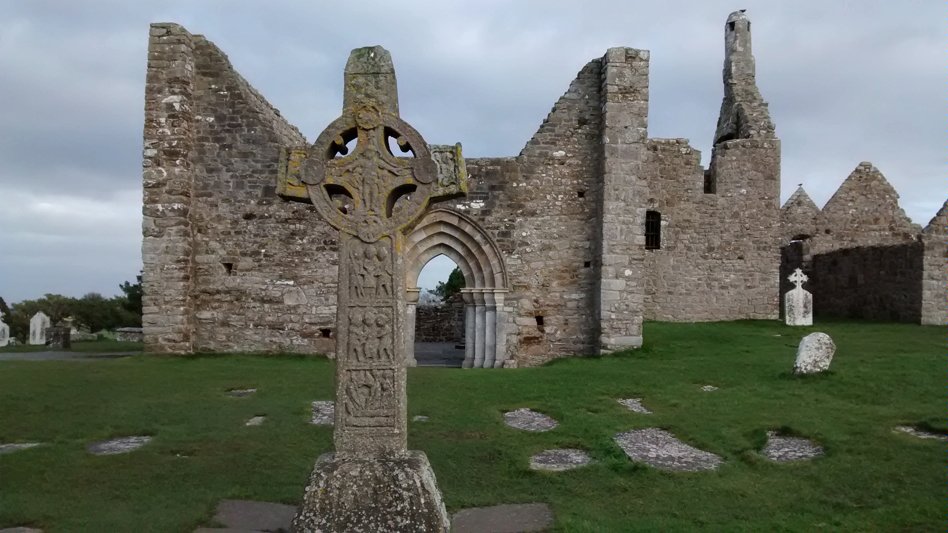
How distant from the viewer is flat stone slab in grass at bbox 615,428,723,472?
6.73 meters

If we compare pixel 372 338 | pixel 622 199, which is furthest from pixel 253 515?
pixel 622 199

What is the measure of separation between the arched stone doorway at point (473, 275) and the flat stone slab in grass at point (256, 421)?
18.0 ft

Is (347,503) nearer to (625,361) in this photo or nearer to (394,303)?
(394,303)

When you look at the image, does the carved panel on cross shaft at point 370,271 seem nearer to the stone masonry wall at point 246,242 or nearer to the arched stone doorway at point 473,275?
the arched stone doorway at point 473,275

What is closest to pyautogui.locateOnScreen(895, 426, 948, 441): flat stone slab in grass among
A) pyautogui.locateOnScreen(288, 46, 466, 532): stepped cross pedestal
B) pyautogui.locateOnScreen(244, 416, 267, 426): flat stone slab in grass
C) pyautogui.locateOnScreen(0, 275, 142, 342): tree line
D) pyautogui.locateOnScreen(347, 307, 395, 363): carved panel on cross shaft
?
pyautogui.locateOnScreen(288, 46, 466, 532): stepped cross pedestal

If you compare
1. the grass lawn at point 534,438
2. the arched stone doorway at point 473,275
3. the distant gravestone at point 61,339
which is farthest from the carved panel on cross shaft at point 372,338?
the distant gravestone at point 61,339

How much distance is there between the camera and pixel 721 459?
6.87 meters

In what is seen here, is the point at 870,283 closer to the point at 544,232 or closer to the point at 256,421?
the point at 544,232

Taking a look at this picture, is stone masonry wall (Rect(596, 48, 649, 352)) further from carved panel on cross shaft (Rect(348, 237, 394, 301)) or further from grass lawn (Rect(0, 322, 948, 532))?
carved panel on cross shaft (Rect(348, 237, 394, 301))

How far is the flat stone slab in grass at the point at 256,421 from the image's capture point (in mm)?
8297

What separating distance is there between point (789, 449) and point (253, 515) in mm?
4935

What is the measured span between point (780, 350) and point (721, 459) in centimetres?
710

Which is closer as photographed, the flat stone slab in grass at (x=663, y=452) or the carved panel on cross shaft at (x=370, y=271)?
the carved panel on cross shaft at (x=370, y=271)

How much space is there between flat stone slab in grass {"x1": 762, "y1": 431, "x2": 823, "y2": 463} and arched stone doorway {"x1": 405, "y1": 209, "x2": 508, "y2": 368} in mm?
7193
